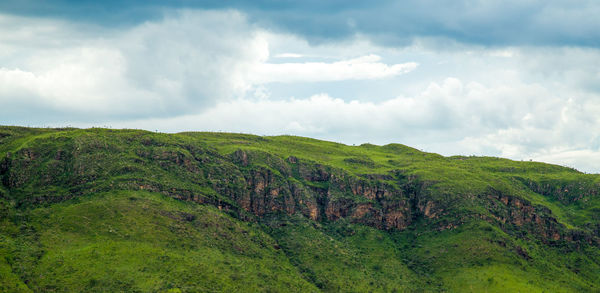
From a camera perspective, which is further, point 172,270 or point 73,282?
point 172,270

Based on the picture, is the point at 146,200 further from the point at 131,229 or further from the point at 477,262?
the point at 477,262

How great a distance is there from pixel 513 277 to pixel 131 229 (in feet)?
480

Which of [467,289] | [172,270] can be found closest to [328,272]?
[467,289]

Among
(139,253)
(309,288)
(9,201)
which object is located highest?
(9,201)

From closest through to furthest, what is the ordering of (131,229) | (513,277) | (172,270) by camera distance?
(172,270)
(131,229)
(513,277)

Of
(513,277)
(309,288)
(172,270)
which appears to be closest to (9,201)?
(172,270)

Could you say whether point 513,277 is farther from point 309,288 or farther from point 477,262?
point 309,288

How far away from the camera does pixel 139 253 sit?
6196 inches

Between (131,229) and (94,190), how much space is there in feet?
105

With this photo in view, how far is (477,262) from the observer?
655 ft

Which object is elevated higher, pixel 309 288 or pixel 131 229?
pixel 131 229

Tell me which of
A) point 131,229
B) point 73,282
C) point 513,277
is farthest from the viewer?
point 513,277

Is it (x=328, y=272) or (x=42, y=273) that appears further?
(x=328, y=272)

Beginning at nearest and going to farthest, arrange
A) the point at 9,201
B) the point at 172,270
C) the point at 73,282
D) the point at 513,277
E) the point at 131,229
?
the point at 73,282 < the point at 172,270 < the point at 131,229 < the point at 9,201 < the point at 513,277
